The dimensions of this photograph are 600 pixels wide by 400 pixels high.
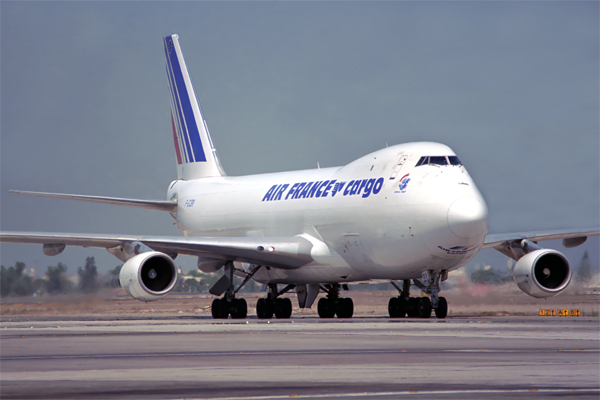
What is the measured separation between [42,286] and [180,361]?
918 inches

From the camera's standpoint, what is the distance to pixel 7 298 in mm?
37844

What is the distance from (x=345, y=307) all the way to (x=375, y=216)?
481 centimetres

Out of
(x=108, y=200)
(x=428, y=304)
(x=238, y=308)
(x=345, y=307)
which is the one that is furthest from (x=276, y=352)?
(x=108, y=200)

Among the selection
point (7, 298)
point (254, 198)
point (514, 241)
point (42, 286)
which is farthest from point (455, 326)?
point (7, 298)

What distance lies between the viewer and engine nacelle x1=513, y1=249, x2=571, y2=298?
2462 cm

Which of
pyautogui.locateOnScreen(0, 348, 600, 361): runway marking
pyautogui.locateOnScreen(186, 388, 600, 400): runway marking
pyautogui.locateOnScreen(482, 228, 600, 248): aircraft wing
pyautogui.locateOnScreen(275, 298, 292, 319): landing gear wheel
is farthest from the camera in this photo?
pyautogui.locateOnScreen(275, 298, 292, 319): landing gear wheel

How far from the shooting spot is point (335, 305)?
91.2ft

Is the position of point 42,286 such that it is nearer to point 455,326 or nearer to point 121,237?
point 121,237

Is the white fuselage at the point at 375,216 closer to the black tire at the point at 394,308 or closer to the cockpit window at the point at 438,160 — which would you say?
the cockpit window at the point at 438,160

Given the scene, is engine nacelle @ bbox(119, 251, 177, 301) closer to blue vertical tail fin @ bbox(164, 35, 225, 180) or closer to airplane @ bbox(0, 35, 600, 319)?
airplane @ bbox(0, 35, 600, 319)

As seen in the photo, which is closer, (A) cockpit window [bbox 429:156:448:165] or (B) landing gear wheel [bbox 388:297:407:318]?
(A) cockpit window [bbox 429:156:448:165]

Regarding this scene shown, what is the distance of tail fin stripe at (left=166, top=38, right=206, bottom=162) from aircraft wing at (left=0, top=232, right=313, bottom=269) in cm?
1021

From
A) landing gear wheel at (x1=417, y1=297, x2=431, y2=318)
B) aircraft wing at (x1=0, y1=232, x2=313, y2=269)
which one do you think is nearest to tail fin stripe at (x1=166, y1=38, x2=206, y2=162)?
aircraft wing at (x1=0, y1=232, x2=313, y2=269)

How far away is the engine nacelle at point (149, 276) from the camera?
76.5ft
